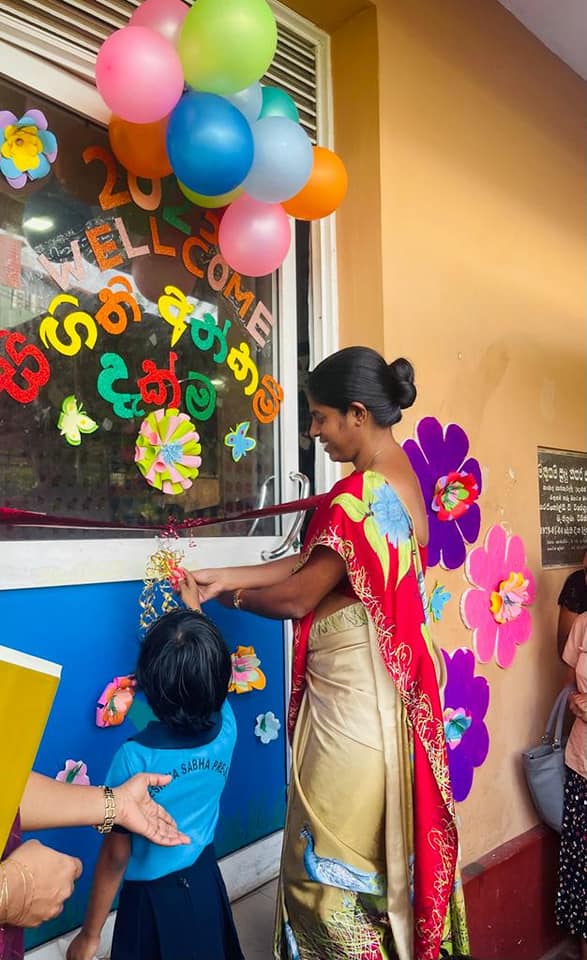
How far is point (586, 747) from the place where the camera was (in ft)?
7.23

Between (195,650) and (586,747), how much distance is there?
1.54 m

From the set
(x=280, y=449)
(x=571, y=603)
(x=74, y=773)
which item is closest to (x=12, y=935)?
(x=74, y=773)

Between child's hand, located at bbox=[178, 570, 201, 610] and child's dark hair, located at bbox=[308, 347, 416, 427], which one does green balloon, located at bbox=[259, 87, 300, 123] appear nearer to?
child's dark hair, located at bbox=[308, 347, 416, 427]

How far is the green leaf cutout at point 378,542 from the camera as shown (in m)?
1.43

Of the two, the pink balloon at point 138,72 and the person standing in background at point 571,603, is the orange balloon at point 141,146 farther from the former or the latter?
the person standing in background at point 571,603

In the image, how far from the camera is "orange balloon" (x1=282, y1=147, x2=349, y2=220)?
1.64 meters

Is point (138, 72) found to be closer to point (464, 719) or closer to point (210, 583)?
point (210, 583)

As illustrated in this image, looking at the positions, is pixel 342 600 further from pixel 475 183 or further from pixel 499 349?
pixel 475 183

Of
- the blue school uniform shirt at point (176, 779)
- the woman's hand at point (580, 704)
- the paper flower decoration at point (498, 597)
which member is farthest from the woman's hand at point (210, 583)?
the woman's hand at point (580, 704)

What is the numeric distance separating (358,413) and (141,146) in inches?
28.0

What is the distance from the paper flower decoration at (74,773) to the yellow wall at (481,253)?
3.60ft

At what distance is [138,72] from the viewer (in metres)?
1.27

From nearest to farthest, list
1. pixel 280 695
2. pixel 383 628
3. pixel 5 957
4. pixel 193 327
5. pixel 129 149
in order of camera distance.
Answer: pixel 5 957 → pixel 383 628 → pixel 129 149 → pixel 193 327 → pixel 280 695

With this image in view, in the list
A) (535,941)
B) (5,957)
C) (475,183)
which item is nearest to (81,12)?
(475,183)
